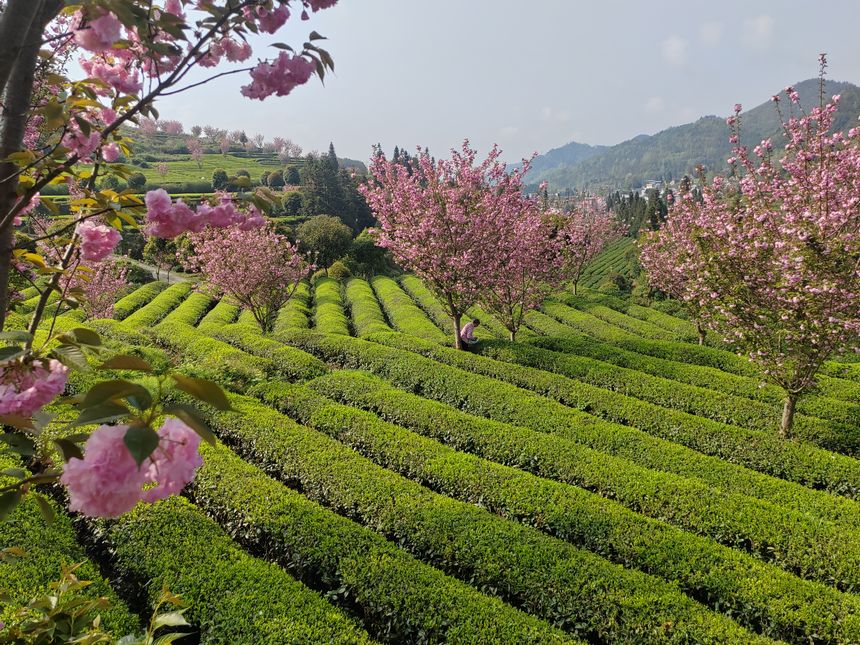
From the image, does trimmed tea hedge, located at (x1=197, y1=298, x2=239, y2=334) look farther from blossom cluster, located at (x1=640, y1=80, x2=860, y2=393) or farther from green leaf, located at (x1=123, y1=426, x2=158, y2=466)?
green leaf, located at (x1=123, y1=426, x2=158, y2=466)

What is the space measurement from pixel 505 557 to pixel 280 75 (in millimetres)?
6089

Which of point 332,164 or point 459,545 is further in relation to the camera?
point 332,164

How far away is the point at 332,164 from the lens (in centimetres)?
7638

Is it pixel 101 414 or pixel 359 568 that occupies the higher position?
pixel 101 414

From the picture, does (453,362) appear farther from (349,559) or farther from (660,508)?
(349,559)

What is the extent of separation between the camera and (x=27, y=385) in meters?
1.75

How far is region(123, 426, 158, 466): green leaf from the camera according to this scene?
1102 millimetres

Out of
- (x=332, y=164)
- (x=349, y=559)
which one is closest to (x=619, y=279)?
(x=349, y=559)

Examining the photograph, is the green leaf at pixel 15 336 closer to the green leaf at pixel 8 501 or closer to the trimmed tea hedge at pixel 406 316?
the green leaf at pixel 8 501

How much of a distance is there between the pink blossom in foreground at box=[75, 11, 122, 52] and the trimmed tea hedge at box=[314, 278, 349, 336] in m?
18.9

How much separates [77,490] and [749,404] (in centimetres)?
1411

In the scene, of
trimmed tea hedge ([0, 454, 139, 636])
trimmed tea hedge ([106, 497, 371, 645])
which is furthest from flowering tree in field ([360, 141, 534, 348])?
trimmed tea hedge ([0, 454, 139, 636])

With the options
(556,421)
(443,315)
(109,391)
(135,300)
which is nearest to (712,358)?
(556,421)

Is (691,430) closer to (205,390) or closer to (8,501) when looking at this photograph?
(205,390)
